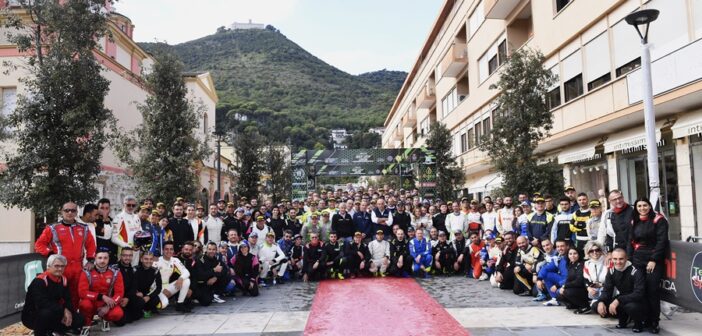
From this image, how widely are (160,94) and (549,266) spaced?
1293 cm

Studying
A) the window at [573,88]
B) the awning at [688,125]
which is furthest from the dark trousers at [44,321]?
the window at [573,88]

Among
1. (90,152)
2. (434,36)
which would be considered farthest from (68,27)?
(434,36)

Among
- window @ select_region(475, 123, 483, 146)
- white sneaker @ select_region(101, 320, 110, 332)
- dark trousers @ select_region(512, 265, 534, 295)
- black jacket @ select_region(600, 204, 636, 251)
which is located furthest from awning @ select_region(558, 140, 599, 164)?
white sneaker @ select_region(101, 320, 110, 332)

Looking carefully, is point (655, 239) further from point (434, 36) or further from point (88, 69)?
point (434, 36)

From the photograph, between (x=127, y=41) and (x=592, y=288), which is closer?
(x=592, y=288)

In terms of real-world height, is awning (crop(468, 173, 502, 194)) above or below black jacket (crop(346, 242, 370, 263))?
above

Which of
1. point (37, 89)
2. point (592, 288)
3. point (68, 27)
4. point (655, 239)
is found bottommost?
point (592, 288)

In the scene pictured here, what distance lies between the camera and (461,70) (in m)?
31.9

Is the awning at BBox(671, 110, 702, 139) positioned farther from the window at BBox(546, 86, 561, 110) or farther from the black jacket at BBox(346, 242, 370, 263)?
the black jacket at BBox(346, 242, 370, 263)

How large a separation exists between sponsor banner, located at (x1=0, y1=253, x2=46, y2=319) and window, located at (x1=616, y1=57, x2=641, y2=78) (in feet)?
49.0

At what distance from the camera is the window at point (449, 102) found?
34219 millimetres

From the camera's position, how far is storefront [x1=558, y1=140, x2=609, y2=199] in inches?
645

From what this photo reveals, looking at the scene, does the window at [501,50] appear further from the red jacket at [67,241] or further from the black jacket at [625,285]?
the red jacket at [67,241]

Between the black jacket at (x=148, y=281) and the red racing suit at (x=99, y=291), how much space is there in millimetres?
520
